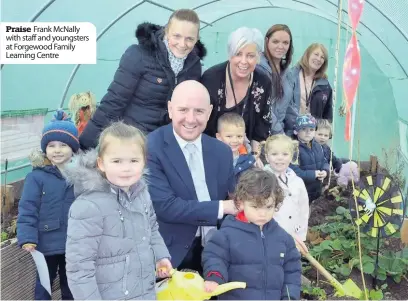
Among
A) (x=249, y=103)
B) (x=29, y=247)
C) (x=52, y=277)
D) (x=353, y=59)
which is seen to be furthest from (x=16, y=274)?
(x=353, y=59)

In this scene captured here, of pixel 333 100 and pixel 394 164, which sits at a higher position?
pixel 333 100

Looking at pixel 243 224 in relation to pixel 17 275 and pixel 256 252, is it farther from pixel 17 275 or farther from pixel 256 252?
pixel 17 275

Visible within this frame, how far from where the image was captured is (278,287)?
2.73 m

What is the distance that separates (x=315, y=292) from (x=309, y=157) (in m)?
1.74

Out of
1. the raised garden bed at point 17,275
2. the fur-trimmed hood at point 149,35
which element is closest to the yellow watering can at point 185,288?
the raised garden bed at point 17,275

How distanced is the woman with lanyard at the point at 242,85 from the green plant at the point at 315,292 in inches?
40.8

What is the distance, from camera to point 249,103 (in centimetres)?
394

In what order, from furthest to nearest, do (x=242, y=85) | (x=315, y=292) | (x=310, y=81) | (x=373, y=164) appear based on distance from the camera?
(x=373, y=164), (x=310, y=81), (x=242, y=85), (x=315, y=292)

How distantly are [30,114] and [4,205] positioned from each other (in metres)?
0.91

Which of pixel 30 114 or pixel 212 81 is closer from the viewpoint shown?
pixel 212 81

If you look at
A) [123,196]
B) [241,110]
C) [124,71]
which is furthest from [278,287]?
[124,71]

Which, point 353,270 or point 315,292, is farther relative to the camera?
point 353,270

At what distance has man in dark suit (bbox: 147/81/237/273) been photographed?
119 inches

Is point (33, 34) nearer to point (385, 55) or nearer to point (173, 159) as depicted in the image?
point (173, 159)
